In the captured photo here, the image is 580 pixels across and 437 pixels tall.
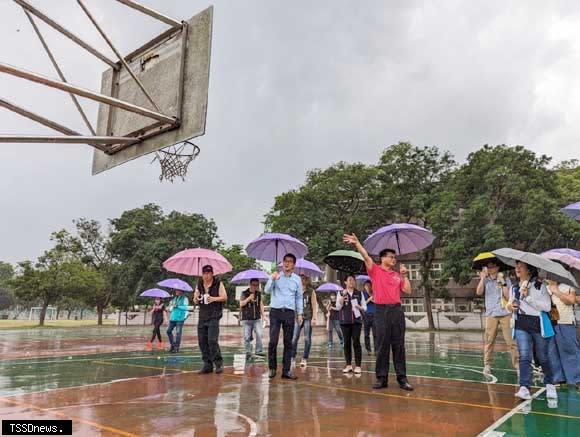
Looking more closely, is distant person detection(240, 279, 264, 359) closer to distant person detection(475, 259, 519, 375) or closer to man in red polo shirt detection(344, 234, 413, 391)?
man in red polo shirt detection(344, 234, 413, 391)

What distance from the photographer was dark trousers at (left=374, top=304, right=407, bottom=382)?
6109 mm

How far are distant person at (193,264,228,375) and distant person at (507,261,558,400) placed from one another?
179 inches

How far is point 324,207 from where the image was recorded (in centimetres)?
3284

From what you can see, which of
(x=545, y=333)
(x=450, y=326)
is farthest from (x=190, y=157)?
(x=450, y=326)

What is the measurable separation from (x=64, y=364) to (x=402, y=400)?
742 cm

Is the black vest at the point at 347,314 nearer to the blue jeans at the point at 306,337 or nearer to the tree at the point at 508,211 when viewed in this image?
the blue jeans at the point at 306,337

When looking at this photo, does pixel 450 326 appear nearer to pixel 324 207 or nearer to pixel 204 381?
pixel 324 207

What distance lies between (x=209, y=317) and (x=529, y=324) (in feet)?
16.1

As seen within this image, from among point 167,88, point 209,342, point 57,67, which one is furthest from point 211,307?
point 57,67

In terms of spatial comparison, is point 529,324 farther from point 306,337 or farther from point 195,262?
point 195,262

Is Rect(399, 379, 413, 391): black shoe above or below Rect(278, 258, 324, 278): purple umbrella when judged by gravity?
below

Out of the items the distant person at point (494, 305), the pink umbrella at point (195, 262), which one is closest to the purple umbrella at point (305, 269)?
the pink umbrella at point (195, 262)

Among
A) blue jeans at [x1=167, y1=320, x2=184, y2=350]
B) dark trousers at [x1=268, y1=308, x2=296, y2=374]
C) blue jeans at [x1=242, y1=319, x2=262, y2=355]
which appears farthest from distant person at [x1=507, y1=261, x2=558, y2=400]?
blue jeans at [x1=167, y1=320, x2=184, y2=350]

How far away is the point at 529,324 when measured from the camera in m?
5.57
